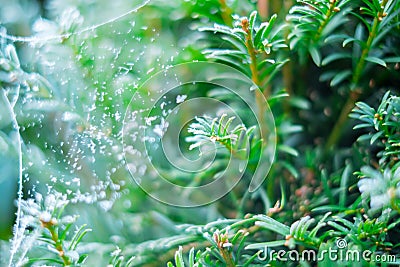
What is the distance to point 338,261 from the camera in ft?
0.99

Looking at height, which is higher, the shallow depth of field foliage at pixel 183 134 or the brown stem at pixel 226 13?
the brown stem at pixel 226 13

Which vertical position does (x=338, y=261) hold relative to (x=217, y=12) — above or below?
below

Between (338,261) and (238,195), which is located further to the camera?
(238,195)

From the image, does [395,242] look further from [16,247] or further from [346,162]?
[16,247]

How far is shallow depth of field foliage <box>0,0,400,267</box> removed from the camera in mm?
360

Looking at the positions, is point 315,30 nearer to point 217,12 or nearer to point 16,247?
point 217,12

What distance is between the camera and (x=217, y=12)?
402 millimetres

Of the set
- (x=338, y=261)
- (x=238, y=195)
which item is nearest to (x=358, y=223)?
(x=338, y=261)

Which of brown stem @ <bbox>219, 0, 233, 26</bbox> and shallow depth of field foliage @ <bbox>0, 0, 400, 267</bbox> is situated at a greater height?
brown stem @ <bbox>219, 0, 233, 26</bbox>

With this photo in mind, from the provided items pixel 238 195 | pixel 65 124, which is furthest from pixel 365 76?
pixel 65 124

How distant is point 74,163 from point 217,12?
0.16 m

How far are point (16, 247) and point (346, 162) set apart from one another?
0.25 m

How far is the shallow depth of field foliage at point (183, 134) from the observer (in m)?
0.36

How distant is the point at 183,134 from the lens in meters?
0.42
